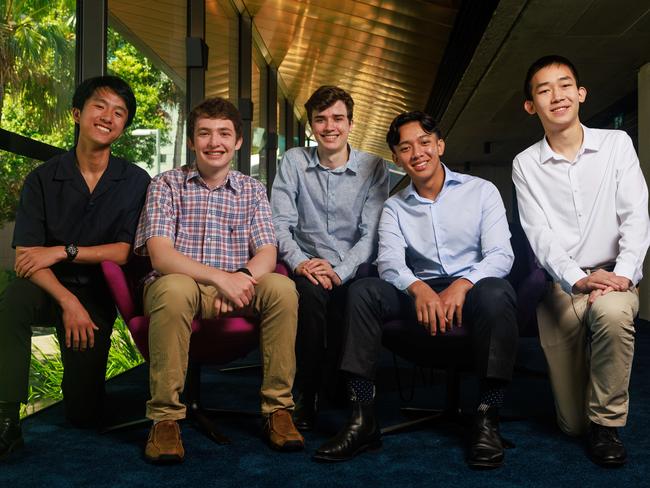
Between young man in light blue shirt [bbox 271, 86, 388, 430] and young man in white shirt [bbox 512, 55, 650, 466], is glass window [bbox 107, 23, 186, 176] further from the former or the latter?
young man in white shirt [bbox 512, 55, 650, 466]

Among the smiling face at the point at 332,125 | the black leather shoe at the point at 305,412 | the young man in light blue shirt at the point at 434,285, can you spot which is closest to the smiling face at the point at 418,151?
the young man in light blue shirt at the point at 434,285

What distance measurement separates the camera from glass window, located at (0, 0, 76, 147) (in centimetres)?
260

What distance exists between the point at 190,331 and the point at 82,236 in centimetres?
71

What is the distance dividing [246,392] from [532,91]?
2.03 metres

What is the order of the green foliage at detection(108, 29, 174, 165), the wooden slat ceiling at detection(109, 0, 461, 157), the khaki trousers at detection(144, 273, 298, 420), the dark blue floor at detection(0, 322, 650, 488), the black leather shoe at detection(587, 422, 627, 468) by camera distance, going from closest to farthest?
the dark blue floor at detection(0, 322, 650, 488) → the black leather shoe at detection(587, 422, 627, 468) → the khaki trousers at detection(144, 273, 298, 420) → the green foliage at detection(108, 29, 174, 165) → the wooden slat ceiling at detection(109, 0, 461, 157)

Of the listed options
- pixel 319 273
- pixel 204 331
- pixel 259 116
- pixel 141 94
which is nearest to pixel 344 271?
pixel 319 273

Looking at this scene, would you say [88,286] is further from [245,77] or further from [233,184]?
[245,77]

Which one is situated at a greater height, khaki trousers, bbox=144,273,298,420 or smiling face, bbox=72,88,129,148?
smiling face, bbox=72,88,129,148

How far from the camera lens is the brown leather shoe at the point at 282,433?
7.60 feet

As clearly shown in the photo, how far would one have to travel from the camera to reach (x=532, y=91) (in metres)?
2.61

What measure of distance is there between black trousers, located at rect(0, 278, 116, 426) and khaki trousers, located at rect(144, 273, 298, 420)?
1.28 ft

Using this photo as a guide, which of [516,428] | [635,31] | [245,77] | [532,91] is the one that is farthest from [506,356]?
[245,77]

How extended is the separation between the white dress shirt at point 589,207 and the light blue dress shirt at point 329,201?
0.72 meters

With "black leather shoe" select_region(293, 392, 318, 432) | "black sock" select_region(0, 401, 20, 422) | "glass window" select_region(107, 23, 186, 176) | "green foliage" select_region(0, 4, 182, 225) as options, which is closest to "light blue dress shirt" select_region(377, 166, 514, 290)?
"black leather shoe" select_region(293, 392, 318, 432)
